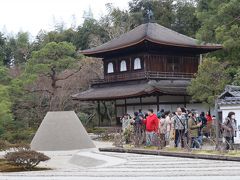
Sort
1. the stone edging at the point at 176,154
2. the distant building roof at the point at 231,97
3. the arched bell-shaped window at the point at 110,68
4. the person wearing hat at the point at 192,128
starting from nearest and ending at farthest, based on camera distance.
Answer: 1. the stone edging at the point at 176,154
2. the person wearing hat at the point at 192,128
3. the distant building roof at the point at 231,97
4. the arched bell-shaped window at the point at 110,68

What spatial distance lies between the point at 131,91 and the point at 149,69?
8.93ft

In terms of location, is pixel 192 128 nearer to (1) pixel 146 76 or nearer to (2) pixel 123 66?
(1) pixel 146 76

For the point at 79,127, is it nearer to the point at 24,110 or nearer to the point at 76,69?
the point at 24,110

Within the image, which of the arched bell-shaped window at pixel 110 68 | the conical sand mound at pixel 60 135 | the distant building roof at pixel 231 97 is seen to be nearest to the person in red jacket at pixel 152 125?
the distant building roof at pixel 231 97

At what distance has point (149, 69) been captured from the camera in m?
38.1

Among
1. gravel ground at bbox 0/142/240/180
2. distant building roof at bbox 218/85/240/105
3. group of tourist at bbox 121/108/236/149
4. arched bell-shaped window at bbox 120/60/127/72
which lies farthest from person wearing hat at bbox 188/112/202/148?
arched bell-shaped window at bbox 120/60/127/72

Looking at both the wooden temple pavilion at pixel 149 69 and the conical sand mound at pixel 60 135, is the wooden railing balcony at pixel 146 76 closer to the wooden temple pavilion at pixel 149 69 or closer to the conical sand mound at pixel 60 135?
the wooden temple pavilion at pixel 149 69

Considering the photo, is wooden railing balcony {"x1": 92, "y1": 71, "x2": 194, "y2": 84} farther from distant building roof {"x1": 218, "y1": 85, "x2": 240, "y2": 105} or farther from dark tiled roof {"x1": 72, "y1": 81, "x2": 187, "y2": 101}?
distant building roof {"x1": 218, "y1": 85, "x2": 240, "y2": 105}

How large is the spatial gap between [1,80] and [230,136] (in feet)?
96.6

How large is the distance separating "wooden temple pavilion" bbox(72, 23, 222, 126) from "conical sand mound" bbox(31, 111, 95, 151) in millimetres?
8350

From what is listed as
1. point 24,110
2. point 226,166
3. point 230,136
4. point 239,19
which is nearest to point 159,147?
point 230,136

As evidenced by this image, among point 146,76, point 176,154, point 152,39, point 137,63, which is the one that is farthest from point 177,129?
point 137,63

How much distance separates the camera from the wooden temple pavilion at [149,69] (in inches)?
1452

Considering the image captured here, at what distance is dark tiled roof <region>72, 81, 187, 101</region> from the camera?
35031mm
